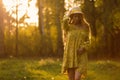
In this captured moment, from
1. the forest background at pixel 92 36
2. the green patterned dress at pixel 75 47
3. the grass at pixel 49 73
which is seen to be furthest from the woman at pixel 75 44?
the forest background at pixel 92 36

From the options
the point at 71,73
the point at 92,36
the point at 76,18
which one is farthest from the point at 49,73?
the point at 92,36

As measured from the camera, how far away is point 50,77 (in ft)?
49.6

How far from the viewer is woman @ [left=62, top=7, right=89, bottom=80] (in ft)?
30.9

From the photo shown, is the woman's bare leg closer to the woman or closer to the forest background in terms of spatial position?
the woman

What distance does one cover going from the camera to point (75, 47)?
954cm

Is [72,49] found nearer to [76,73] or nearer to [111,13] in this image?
[76,73]

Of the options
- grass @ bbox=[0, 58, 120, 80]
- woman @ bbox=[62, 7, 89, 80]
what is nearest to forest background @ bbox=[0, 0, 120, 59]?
grass @ bbox=[0, 58, 120, 80]

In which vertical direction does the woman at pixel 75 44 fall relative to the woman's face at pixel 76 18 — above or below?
below

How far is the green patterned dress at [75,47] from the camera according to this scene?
31.0 feet

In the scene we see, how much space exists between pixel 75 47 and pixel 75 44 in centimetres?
7

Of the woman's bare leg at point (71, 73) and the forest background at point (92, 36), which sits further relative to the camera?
the forest background at point (92, 36)

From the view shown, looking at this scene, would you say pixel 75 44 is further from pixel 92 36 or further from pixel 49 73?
pixel 92 36

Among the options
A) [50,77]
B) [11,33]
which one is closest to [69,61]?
[50,77]

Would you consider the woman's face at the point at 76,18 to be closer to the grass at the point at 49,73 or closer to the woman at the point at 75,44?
the woman at the point at 75,44
